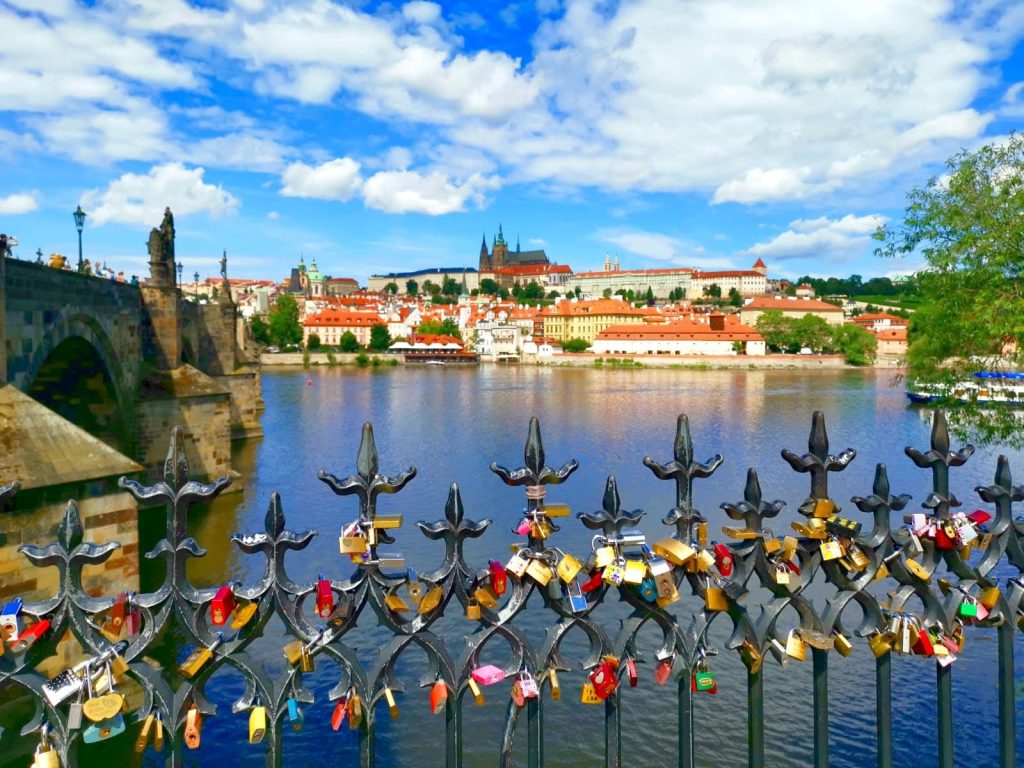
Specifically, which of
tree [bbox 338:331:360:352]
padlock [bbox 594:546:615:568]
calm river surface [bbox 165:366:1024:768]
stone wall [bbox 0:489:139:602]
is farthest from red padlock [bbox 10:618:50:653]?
tree [bbox 338:331:360:352]

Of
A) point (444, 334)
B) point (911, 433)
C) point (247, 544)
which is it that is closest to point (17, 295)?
point (247, 544)

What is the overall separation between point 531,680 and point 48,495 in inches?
332

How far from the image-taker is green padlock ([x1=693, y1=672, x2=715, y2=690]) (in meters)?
2.88

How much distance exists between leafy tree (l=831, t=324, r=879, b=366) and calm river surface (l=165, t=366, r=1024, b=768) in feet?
172

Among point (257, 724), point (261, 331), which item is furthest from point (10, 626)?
point (261, 331)

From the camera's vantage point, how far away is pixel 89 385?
2161cm

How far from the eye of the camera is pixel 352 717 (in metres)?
2.76

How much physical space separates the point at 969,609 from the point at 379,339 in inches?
5080

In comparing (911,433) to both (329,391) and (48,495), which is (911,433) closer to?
(48,495)

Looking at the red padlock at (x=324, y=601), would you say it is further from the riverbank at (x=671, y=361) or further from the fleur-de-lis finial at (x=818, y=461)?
the riverbank at (x=671, y=361)

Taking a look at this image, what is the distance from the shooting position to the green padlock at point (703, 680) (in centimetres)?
288

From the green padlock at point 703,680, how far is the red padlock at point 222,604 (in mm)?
1612

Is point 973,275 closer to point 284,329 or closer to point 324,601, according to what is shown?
point 324,601

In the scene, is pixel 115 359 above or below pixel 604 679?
above
